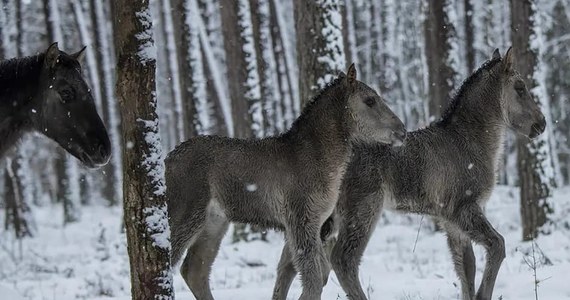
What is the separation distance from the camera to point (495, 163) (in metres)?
8.80

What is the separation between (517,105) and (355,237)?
2.37 m

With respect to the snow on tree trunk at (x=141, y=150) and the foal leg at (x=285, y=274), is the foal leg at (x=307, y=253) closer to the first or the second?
the foal leg at (x=285, y=274)

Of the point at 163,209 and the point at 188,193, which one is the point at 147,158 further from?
the point at 188,193

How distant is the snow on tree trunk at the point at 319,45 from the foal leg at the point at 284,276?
11.1 ft

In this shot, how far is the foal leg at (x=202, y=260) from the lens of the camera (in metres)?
8.53

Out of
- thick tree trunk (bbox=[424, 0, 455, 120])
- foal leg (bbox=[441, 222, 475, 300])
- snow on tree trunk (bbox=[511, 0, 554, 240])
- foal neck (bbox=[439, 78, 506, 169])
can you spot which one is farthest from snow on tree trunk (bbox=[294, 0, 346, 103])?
thick tree trunk (bbox=[424, 0, 455, 120])

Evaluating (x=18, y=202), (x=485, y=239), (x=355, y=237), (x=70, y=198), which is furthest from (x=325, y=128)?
(x=70, y=198)

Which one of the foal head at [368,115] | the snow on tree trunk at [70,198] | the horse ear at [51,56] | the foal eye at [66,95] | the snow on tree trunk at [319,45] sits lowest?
the snow on tree trunk at [70,198]

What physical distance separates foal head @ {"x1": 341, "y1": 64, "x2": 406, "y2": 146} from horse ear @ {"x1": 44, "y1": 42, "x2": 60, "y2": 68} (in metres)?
2.96

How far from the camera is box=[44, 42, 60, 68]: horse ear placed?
674cm

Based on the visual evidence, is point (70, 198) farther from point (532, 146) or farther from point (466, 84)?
point (466, 84)

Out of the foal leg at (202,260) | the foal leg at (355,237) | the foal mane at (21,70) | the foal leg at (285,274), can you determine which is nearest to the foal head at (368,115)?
the foal leg at (355,237)

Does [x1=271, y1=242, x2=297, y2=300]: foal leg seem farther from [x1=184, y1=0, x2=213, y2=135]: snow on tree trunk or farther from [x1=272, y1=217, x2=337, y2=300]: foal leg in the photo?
[x1=184, y1=0, x2=213, y2=135]: snow on tree trunk

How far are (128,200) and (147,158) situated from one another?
36 centimetres
